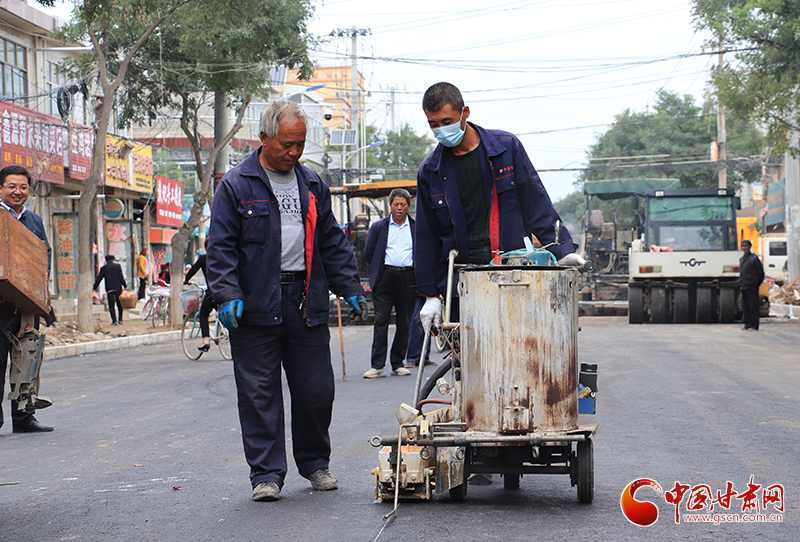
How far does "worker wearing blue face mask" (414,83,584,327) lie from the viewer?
479 cm

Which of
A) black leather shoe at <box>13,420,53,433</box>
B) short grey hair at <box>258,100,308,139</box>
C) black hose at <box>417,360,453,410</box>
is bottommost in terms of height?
black leather shoe at <box>13,420,53,433</box>

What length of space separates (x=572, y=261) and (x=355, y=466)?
1934mm

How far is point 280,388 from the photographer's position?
16.2ft

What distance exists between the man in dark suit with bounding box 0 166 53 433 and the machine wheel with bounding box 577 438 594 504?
3.85 metres

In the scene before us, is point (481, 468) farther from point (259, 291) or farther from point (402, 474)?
point (259, 291)

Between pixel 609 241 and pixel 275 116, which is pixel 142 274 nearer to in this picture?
pixel 609 241

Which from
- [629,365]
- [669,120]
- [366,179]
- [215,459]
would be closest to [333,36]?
[366,179]

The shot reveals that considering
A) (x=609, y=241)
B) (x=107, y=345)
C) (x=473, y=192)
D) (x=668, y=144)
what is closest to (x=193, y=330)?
(x=107, y=345)

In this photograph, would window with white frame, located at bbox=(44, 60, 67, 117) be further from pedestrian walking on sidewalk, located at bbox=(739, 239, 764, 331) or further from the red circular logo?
the red circular logo

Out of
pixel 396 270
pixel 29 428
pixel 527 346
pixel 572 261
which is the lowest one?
pixel 29 428

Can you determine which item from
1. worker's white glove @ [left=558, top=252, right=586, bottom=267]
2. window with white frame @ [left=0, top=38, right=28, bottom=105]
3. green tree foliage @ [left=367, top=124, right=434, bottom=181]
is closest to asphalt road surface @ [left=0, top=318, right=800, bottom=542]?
worker's white glove @ [left=558, top=252, right=586, bottom=267]

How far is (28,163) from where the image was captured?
23.0 meters

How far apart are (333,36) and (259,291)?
40595mm

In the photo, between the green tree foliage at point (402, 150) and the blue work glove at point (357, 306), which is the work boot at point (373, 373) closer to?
the blue work glove at point (357, 306)
